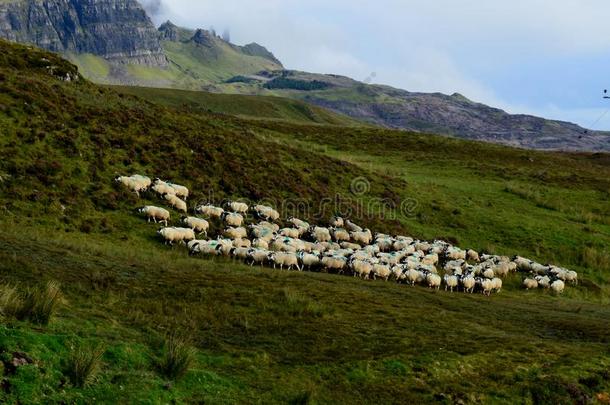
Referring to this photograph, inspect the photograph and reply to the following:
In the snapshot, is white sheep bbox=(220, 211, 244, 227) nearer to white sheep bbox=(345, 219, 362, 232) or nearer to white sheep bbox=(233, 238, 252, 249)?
white sheep bbox=(233, 238, 252, 249)

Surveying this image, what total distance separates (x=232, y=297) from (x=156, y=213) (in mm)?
11317

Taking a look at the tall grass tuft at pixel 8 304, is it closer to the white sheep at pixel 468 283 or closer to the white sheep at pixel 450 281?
the white sheep at pixel 450 281

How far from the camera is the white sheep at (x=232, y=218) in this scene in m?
29.0

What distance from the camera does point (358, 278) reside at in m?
24.3

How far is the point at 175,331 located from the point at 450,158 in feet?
202

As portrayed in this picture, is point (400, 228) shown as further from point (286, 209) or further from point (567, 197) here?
point (567, 197)

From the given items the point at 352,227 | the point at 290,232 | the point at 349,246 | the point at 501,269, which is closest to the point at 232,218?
the point at 290,232

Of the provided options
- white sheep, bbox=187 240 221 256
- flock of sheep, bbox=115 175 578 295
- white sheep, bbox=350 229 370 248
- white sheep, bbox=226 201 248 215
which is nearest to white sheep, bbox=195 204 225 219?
flock of sheep, bbox=115 175 578 295

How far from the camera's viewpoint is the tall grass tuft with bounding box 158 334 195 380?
10.5m

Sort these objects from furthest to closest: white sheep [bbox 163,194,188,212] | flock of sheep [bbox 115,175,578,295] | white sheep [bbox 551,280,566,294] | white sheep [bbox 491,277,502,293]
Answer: white sheep [bbox 551,280,566,294] < white sheep [bbox 163,194,188,212] < white sheep [bbox 491,277,502,293] < flock of sheep [bbox 115,175,578,295]

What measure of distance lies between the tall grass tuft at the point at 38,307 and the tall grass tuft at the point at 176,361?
2.53m

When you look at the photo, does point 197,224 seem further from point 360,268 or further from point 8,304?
point 8,304

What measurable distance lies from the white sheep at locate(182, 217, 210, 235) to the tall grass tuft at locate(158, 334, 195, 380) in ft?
51.9

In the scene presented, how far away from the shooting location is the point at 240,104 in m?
144
